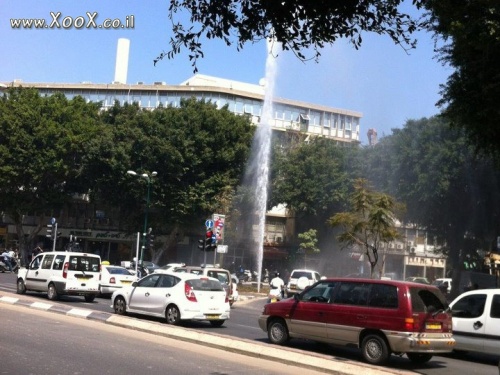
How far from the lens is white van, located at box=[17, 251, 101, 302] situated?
940 inches

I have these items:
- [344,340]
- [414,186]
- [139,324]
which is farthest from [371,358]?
[414,186]

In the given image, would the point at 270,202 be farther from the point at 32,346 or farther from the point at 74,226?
the point at 32,346

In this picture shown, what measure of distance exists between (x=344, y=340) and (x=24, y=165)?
144ft

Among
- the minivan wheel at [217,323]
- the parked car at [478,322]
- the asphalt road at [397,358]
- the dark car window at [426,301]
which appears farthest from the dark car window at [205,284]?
the dark car window at [426,301]

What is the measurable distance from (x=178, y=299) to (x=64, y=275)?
25.1 ft

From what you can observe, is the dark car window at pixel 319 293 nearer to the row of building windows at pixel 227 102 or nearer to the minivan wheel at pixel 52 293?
the minivan wheel at pixel 52 293

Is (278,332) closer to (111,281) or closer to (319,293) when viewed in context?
(319,293)

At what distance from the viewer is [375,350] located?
13.3 meters

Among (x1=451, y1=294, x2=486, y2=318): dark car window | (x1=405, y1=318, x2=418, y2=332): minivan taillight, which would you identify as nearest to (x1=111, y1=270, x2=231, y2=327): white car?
(x1=451, y1=294, x2=486, y2=318): dark car window

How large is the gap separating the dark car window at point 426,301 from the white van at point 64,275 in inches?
561

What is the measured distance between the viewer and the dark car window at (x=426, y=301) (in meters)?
13.4

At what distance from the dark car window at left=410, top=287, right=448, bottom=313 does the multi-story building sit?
4793cm

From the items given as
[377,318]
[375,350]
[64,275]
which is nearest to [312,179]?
[64,275]

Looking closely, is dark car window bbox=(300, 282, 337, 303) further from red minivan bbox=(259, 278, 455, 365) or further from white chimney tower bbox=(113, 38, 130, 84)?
white chimney tower bbox=(113, 38, 130, 84)
